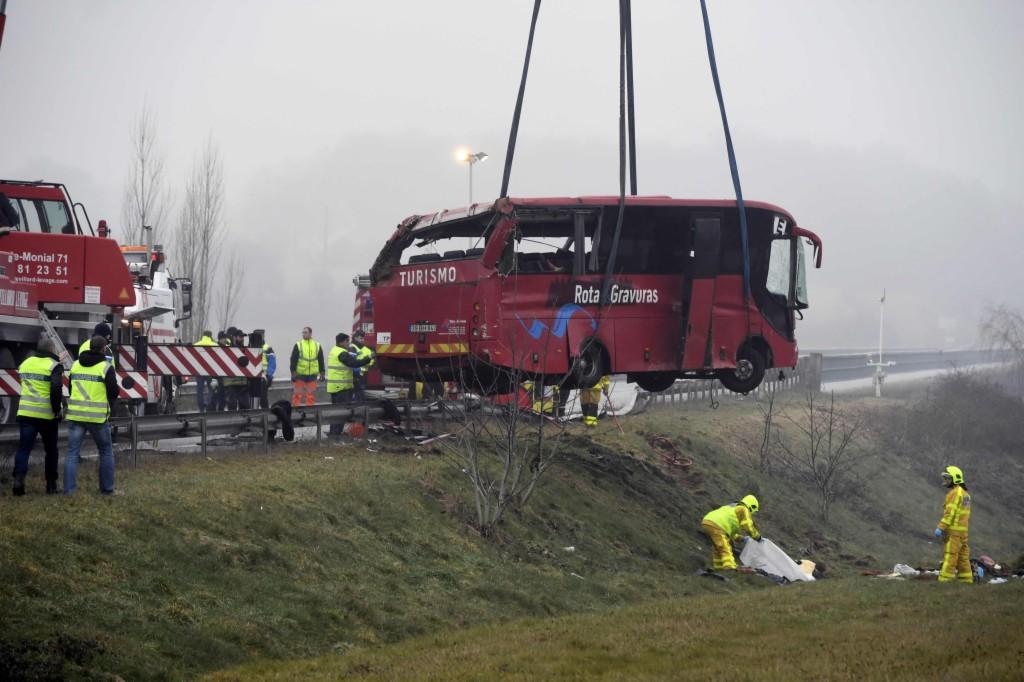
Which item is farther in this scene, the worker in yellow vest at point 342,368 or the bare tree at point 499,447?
the worker in yellow vest at point 342,368

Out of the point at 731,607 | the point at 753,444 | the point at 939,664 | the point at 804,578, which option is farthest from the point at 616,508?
the point at 753,444

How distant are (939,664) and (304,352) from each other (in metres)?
14.4

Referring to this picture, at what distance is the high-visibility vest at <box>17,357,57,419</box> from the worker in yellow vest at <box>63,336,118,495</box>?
281 mm

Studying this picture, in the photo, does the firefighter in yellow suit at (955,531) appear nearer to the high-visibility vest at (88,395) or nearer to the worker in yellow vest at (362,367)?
the worker in yellow vest at (362,367)

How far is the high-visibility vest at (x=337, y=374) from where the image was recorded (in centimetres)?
2122

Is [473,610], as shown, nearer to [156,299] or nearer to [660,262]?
[660,262]

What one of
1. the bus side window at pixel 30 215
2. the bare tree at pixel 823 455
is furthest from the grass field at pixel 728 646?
the bare tree at pixel 823 455

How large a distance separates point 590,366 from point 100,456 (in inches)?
323

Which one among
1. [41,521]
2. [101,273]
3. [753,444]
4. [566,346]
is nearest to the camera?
[41,521]

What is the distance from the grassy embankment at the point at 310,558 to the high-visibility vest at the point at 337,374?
103 inches

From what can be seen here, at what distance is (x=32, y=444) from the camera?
13.1 meters

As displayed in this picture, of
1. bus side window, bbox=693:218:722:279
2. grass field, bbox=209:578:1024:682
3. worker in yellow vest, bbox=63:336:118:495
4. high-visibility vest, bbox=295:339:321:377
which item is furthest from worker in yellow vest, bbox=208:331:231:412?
grass field, bbox=209:578:1024:682

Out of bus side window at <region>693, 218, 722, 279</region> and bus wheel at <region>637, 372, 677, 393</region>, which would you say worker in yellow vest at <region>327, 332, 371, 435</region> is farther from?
bus side window at <region>693, 218, 722, 279</region>

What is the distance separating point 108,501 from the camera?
1288 centimetres
